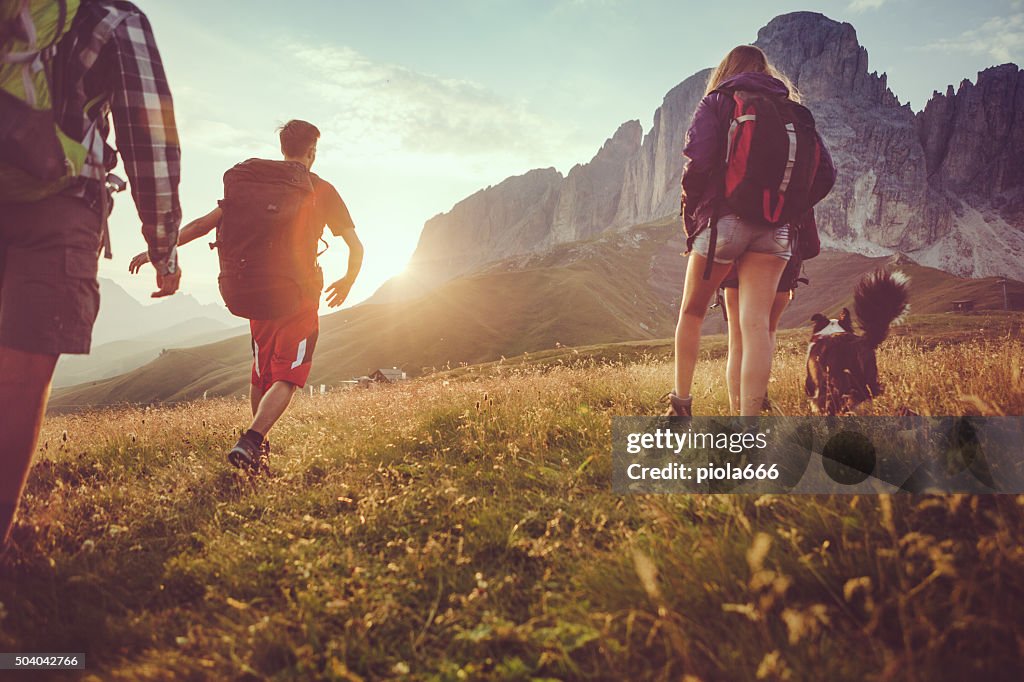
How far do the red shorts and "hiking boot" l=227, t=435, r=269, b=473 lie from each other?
61 centimetres

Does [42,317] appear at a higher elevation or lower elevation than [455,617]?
higher

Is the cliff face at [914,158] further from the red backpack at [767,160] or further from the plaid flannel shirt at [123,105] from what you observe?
the plaid flannel shirt at [123,105]

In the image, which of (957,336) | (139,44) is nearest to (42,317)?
(139,44)

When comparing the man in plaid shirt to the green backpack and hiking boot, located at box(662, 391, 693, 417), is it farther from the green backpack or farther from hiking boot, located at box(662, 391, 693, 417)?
hiking boot, located at box(662, 391, 693, 417)

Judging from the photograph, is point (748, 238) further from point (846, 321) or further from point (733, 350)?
point (846, 321)

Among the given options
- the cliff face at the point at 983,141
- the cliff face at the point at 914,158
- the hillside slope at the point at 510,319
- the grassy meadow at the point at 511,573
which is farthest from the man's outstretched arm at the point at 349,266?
the cliff face at the point at 983,141

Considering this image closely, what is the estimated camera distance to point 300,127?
4977mm

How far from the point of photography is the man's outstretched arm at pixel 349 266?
516cm

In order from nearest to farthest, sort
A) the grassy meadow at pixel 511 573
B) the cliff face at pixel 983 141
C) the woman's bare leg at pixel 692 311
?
the grassy meadow at pixel 511 573, the woman's bare leg at pixel 692 311, the cliff face at pixel 983 141

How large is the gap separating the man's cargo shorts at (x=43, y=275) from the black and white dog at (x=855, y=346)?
4.96 m

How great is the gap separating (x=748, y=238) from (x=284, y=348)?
4.08 metres

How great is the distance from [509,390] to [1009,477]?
4382 millimetres

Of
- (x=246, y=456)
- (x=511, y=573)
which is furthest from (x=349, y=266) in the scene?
(x=511, y=573)

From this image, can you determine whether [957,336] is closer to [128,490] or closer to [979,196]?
[128,490]
